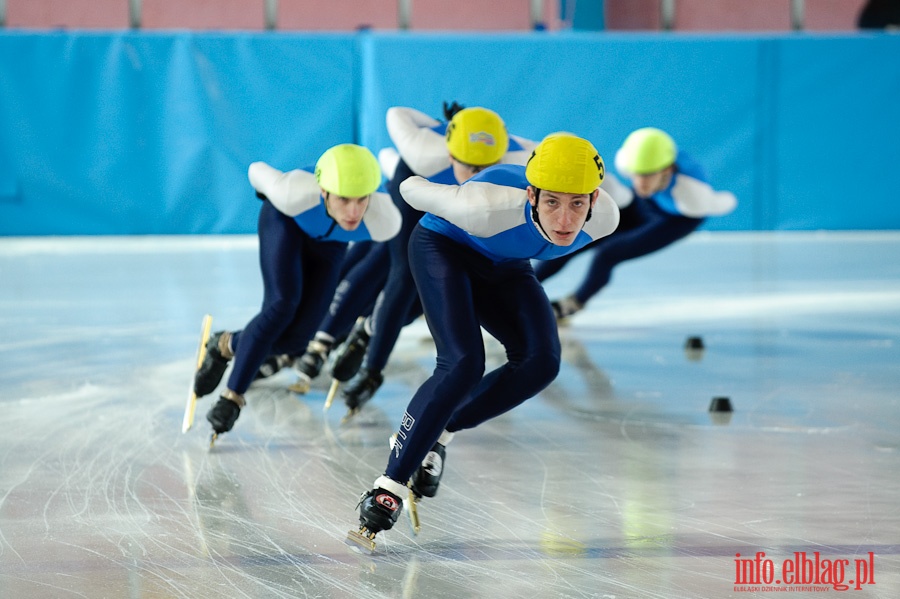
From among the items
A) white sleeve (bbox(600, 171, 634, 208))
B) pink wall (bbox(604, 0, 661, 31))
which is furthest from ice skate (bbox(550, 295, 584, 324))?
pink wall (bbox(604, 0, 661, 31))

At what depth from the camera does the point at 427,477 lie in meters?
3.26

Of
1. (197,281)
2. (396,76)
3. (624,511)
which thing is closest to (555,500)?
(624,511)

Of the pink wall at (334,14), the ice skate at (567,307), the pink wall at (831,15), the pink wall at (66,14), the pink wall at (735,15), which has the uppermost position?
the pink wall at (831,15)

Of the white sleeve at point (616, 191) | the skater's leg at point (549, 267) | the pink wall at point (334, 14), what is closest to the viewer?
the white sleeve at point (616, 191)

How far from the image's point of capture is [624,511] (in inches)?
133

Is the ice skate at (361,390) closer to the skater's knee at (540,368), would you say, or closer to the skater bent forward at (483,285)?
the skater bent forward at (483,285)

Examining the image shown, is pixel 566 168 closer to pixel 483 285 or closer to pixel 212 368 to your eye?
pixel 483 285

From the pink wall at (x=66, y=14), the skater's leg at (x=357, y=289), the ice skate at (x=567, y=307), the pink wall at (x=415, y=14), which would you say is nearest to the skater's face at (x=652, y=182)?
the ice skate at (x=567, y=307)

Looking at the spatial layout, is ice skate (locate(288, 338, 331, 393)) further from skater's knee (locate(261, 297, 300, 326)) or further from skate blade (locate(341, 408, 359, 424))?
skater's knee (locate(261, 297, 300, 326))

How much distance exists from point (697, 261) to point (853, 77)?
9.91 ft

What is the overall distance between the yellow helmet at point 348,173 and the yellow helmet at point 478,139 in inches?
23.5

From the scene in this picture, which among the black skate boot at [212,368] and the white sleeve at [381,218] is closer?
the white sleeve at [381,218]

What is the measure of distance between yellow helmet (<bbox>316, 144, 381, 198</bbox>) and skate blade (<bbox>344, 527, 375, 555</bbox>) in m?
1.33

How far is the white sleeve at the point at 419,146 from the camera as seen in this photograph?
492cm
